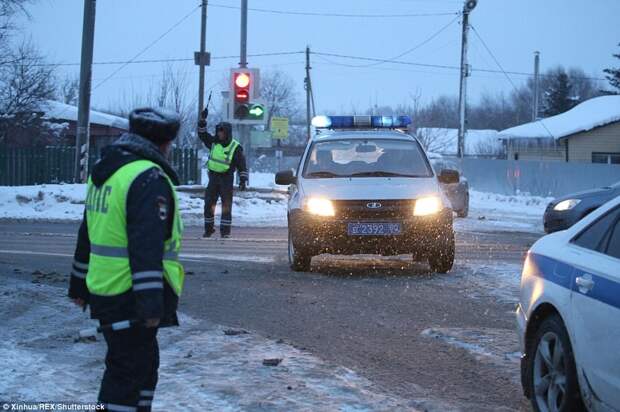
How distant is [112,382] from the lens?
376 centimetres

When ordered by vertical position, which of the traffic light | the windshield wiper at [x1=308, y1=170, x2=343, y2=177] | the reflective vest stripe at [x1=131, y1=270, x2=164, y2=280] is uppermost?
the traffic light

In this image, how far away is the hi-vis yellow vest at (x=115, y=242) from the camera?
12.4ft

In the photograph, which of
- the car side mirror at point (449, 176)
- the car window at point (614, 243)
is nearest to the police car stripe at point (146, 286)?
the car window at point (614, 243)

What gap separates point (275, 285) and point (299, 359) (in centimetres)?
352

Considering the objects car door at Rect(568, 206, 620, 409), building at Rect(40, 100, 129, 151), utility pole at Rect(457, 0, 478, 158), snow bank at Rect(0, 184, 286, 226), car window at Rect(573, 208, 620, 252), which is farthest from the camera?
building at Rect(40, 100, 129, 151)

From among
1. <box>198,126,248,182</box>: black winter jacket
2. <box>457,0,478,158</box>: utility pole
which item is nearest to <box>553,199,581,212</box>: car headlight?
<box>198,126,248,182</box>: black winter jacket

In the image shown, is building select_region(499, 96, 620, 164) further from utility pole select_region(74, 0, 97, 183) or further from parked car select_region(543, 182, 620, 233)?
parked car select_region(543, 182, 620, 233)

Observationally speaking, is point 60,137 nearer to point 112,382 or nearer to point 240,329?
point 240,329

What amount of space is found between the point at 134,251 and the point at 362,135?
26.0 feet

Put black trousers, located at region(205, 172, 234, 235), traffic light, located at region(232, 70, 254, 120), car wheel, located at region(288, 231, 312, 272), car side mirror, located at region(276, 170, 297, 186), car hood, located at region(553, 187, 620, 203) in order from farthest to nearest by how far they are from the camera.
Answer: traffic light, located at region(232, 70, 254, 120) → black trousers, located at region(205, 172, 234, 235) → car hood, located at region(553, 187, 620, 203) → car side mirror, located at region(276, 170, 297, 186) → car wheel, located at region(288, 231, 312, 272)

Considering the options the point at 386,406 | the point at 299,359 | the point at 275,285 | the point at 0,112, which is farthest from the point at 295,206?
the point at 0,112

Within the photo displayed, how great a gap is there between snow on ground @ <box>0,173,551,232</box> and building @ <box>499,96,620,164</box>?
19.5m

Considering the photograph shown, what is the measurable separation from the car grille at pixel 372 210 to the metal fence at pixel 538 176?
20.4 metres

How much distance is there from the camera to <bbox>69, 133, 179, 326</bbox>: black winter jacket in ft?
12.1
